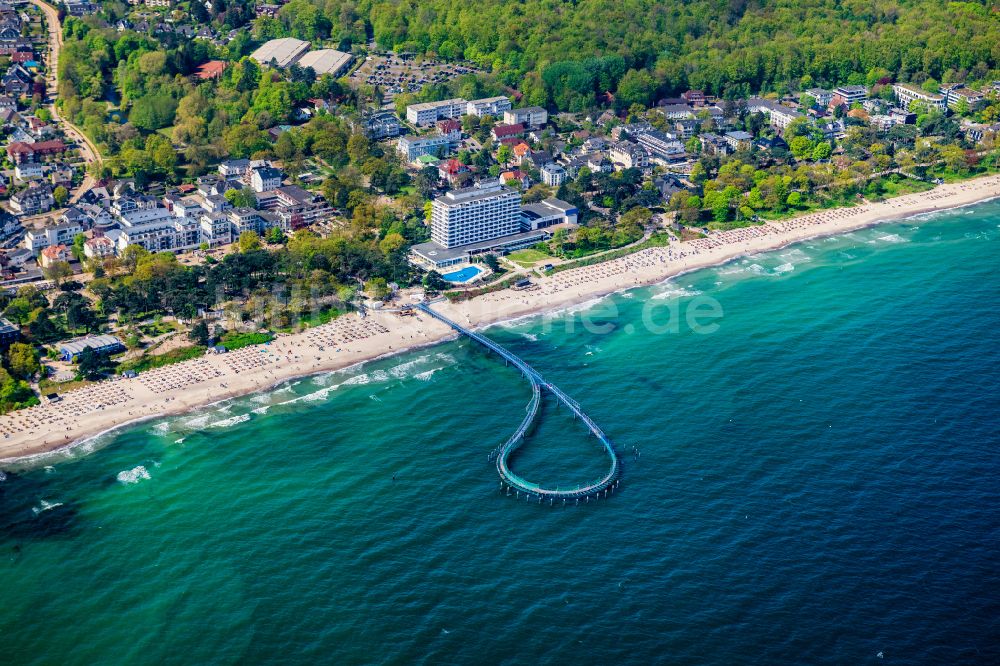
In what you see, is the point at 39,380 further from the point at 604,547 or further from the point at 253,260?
the point at 604,547

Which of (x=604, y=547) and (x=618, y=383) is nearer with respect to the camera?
(x=604, y=547)

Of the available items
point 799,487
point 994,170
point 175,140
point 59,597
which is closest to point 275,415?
point 59,597

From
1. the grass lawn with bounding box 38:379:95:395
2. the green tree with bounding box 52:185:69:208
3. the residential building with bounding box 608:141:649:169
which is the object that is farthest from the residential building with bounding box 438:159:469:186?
the grass lawn with bounding box 38:379:95:395

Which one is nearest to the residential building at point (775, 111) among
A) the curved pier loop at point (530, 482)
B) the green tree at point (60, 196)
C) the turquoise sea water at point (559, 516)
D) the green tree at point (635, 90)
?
the green tree at point (635, 90)

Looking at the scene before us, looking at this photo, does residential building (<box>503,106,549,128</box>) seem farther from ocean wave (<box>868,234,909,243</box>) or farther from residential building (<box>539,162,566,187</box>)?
ocean wave (<box>868,234,909,243</box>)

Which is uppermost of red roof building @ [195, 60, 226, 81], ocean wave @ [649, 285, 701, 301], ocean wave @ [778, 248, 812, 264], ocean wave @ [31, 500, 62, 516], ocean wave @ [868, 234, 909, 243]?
red roof building @ [195, 60, 226, 81]

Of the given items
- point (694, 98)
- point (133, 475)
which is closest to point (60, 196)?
point (133, 475)

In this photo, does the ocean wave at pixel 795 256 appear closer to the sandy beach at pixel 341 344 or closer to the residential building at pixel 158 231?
the sandy beach at pixel 341 344
